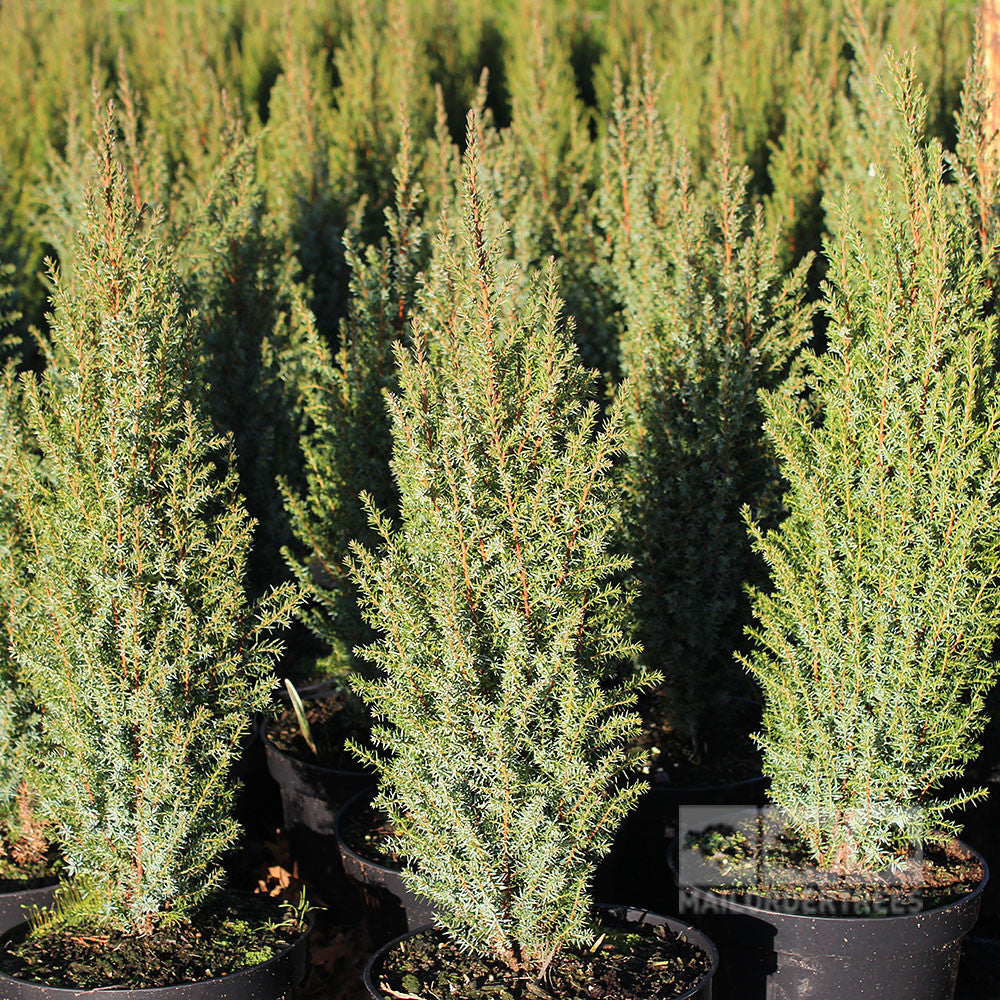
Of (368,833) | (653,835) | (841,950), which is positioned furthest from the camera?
(653,835)

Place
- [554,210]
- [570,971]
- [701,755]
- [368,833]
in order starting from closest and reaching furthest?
[570,971] < [368,833] < [701,755] < [554,210]

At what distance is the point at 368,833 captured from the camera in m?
3.71

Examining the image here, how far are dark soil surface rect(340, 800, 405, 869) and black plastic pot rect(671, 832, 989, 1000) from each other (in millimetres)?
982

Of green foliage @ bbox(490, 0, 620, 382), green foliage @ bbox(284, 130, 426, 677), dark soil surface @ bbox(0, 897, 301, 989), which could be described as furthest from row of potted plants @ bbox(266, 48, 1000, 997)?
green foliage @ bbox(490, 0, 620, 382)

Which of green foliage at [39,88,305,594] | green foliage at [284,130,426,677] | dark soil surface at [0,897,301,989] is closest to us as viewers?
dark soil surface at [0,897,301,989]

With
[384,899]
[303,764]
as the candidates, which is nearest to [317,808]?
[303,764]

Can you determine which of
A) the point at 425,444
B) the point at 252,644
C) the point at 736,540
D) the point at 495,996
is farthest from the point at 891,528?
the point at 252,644

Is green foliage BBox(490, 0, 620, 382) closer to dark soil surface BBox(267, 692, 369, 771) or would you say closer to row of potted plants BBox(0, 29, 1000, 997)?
row of potted plants BBox(0, 29, 1000, 997)

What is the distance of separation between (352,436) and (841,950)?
2.49m

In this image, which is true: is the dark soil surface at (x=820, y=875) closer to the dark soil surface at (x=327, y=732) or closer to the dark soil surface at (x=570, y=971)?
the dark soil surface at (x=570, y=971)

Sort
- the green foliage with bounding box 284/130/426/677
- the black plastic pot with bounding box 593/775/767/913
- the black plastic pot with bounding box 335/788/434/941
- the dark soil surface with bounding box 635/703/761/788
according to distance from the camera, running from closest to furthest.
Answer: the black plastic pot with bounding box 335/788/434/941 → the black plastic pot with bounding box 593/775/767/913 → the dark soil surface with bounding box 635/703/761/788 → the green foliage with bounding box 284/130/426/677

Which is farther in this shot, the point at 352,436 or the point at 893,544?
the point at 352,436

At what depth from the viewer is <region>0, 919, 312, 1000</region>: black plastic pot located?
281 centimetres

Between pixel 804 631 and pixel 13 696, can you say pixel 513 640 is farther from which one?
pixel 13 696
